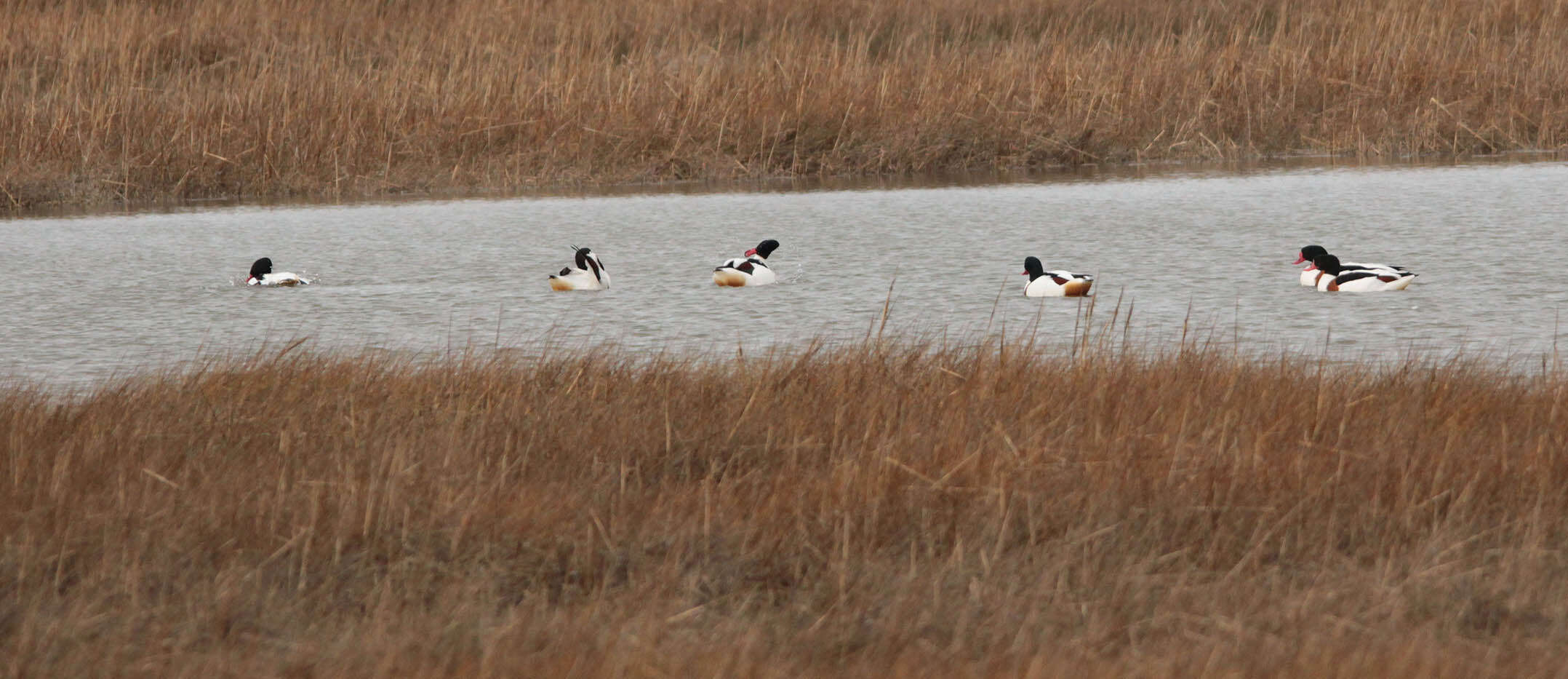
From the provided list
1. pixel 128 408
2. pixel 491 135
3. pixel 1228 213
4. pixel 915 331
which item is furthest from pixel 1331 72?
pixel 128 408

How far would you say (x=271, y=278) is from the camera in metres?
9.99

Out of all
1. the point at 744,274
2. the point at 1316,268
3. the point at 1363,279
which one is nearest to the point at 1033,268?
the point at 1316,268

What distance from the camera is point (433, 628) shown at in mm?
3666

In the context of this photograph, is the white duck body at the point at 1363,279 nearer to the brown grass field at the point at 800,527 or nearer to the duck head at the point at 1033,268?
the duck head at the point at 1033,268

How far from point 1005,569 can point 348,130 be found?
41.6ft

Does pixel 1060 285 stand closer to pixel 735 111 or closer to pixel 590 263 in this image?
pixel 590 263

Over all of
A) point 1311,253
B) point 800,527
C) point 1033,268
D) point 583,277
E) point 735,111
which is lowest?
point 800,527

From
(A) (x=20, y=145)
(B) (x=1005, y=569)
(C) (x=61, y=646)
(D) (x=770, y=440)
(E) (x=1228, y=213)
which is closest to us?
(C) (x=61, y=646)

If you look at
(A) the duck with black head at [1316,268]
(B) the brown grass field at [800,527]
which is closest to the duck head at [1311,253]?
(A) the duck with black head at [1316,268]

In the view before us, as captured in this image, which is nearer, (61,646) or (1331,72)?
(61,646)

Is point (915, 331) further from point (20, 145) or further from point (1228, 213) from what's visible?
point (20, 145)

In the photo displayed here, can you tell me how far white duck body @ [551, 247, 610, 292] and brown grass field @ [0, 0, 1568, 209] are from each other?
6.11 m

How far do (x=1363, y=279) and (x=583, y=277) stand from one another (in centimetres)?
408

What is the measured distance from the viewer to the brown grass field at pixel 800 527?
3.58 metres
